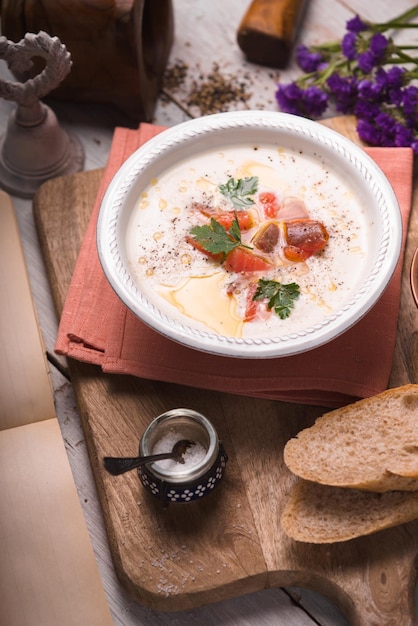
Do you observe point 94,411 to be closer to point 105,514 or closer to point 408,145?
point 105,514

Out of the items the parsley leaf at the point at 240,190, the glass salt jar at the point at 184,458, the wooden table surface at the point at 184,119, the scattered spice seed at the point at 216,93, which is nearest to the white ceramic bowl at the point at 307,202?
the parsley leaf at the point at 240,190

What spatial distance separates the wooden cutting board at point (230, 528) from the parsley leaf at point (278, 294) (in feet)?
1.01

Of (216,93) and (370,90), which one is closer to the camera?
(370,90)

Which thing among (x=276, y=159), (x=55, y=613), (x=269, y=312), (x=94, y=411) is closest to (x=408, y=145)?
(x=276, y=159)

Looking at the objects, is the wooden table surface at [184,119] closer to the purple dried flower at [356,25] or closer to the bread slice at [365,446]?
the purple dried flower at [356,25]

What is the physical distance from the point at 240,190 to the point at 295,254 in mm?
315

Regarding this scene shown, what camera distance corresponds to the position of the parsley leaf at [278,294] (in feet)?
8.36

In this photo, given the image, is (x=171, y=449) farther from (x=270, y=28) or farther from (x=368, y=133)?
(x=270, y=28)

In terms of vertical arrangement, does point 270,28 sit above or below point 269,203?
above

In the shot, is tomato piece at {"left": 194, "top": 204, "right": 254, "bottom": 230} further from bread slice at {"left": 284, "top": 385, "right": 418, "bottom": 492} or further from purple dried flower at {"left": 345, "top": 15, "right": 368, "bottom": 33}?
purple dried flower at {"left": 345, "top": 15, "right": 368, "bottom": 33}

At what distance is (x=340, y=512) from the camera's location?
Answer: 2.35 metres

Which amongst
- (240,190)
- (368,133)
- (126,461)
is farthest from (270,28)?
(126,461)

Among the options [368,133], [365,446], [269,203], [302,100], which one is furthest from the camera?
Result: [302,100]

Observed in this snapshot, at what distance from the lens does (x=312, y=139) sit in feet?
9.20
